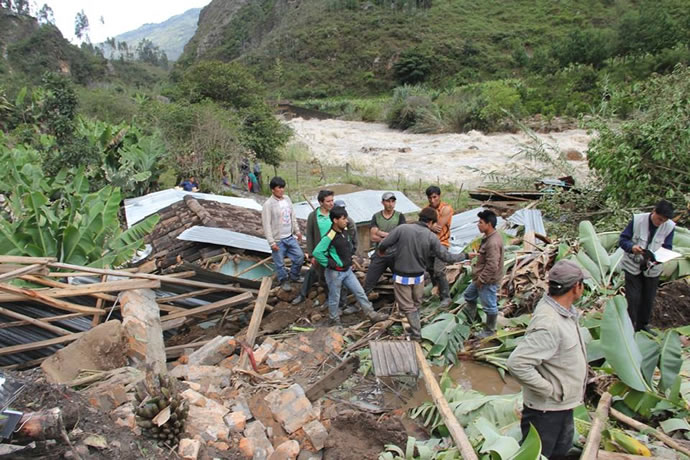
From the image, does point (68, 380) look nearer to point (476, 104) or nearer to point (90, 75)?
point (476, 104)

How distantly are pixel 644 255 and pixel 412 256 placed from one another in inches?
89.1

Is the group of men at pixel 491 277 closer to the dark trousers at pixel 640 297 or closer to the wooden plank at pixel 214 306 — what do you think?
the dark trousers at pixel 640 297

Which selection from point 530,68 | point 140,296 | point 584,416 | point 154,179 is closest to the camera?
point 584,416

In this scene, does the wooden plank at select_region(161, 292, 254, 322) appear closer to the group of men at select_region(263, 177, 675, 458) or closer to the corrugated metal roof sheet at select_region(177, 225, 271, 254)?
the group of men at select_region(263, 177, 675, 458)

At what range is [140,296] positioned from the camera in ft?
17.5

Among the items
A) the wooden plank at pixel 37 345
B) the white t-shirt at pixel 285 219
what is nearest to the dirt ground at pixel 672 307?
the white t-shirt at pixel 285 219

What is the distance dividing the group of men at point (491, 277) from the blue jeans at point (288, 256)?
14 mm

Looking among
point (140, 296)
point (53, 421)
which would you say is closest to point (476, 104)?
point (140, 296)

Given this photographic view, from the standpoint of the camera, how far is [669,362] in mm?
3672

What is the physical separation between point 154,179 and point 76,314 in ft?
30.1

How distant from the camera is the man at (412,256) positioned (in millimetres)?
5043

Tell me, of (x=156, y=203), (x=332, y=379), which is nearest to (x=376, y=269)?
(x=332, y=379)

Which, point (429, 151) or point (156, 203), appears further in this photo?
point (429, 151)

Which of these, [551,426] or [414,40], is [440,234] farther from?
[414,40]
